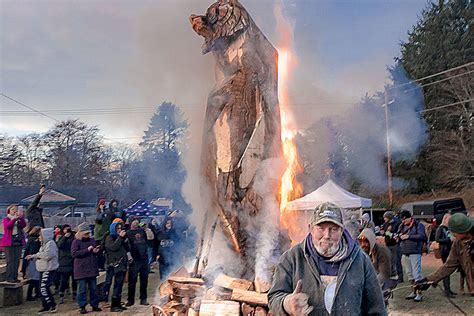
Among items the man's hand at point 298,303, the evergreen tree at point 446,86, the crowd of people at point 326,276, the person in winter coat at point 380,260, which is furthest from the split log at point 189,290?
the evergreen tree at point 446,86

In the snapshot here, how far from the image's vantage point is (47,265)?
886cm

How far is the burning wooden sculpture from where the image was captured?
5.60 m

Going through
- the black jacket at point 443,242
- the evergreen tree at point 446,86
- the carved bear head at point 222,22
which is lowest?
the black jacket at point 443,242

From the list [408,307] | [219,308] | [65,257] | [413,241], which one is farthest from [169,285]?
[413,241]

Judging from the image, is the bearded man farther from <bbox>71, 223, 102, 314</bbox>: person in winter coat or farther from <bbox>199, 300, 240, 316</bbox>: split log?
<bbox>71, 223, 102, 314</bbox>: person in winter coat

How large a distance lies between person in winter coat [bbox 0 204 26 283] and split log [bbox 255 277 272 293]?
6040mm

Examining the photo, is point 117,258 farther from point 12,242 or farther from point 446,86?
point 446,86

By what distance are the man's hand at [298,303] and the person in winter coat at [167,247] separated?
758 cm

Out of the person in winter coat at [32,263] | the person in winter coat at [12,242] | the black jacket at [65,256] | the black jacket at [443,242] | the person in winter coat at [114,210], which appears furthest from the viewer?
the person in winter coat at [114,210]

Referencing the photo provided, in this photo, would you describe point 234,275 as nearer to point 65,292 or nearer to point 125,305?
point 125,305

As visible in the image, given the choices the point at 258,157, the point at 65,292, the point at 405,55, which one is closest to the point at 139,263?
the point at 65,292

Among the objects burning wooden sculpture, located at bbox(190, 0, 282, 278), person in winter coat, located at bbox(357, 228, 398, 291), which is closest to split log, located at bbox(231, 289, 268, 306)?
burning wooden sculpture, located at bbox(190, 0, 282, 278)

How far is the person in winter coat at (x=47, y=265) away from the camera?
8.58 m

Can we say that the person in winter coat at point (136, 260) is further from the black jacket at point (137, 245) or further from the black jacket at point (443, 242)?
the black jacket at point (443, 242)
